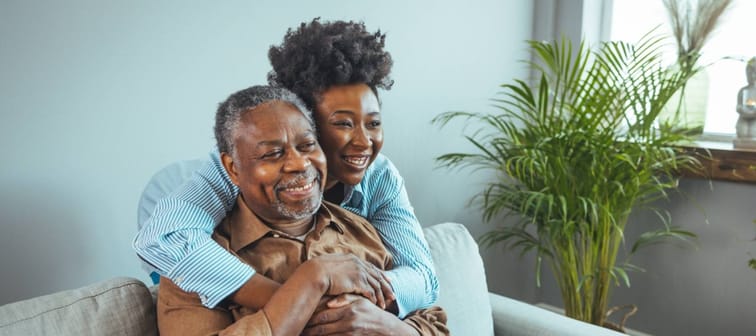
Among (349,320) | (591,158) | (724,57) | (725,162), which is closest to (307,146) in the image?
(349,320)

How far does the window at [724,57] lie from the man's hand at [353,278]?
184cm

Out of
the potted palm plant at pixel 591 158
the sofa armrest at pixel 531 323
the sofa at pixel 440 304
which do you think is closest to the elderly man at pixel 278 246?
the sofa at pixel 440 304

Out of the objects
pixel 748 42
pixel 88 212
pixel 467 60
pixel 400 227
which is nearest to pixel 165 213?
pixel 400 227

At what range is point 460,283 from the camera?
1.73m

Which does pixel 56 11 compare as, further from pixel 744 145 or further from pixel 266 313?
pixel 744 145

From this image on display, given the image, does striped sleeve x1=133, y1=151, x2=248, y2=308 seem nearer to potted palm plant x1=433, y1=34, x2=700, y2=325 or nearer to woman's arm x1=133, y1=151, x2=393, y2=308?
woman's arm x1=133, y1=151, x2=393, y2=308

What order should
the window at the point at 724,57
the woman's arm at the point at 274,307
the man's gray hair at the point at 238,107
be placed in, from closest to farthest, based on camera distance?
the woman's arm at the point at 274,307
the man's gray hair at the point at 238,107
the window at the point at 724,57

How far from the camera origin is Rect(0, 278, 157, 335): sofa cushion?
1106mm

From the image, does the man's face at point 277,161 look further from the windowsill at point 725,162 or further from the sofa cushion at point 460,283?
the windowsill at point 725,162

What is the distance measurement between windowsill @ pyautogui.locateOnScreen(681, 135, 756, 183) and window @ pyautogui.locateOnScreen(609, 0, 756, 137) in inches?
8.0

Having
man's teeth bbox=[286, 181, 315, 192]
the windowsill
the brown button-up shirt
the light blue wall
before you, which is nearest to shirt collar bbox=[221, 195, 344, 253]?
the brown button-up shirt

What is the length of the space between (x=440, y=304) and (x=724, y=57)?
1.62 meters

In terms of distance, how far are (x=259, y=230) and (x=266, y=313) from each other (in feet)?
0.62

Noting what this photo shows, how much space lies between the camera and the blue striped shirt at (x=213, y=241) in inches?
42.4
